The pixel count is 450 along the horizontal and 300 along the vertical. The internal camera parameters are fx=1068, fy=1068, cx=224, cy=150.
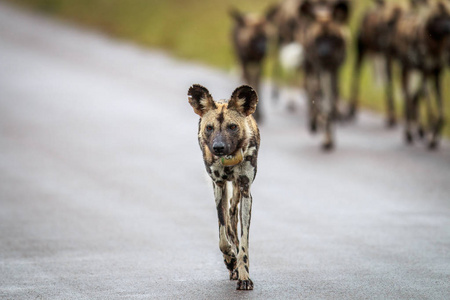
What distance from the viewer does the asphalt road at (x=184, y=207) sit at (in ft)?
25.5

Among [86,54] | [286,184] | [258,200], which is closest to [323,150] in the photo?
[286,184]

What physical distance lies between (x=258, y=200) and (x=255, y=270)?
3.20 m

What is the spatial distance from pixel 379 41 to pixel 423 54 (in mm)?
2716

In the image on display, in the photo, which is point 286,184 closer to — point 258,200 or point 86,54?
point 258,200

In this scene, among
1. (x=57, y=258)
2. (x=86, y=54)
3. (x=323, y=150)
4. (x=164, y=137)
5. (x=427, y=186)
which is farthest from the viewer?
(x=86, y=54)

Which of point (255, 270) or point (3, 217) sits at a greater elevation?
point (3, 217)

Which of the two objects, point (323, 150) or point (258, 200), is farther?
point (323, 150)

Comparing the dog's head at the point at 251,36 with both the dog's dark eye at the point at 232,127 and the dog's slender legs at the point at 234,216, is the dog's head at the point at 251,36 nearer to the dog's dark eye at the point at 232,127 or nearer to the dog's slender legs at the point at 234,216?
the dog's slender legs at the point at 234,216

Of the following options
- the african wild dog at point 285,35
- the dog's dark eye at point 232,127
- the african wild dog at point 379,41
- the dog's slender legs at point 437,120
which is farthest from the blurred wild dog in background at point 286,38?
the dog's dark eye at point 232,127

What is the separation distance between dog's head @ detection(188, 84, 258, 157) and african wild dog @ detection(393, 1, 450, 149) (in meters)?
6.83

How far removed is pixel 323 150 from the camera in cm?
1427

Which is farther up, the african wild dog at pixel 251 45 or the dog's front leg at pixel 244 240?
the african wild dog at pixel 251 45

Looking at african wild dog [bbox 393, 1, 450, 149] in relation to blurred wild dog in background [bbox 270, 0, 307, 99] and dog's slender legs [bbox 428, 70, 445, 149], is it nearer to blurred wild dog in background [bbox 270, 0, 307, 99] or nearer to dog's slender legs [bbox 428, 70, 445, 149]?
dog's slender legs [bbox 428, 70, 445, 149]

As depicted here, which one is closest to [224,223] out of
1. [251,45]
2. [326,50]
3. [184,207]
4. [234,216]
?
[234,216]
